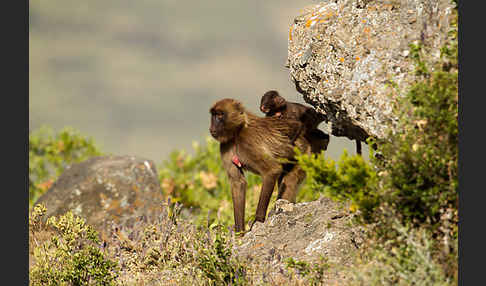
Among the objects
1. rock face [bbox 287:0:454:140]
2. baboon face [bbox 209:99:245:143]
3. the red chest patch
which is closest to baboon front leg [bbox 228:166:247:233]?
the red chest patch

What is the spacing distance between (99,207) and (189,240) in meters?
5.06

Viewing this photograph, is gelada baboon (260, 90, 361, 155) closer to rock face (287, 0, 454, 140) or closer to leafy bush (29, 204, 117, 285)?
rock face (287, 0, 454, 140)

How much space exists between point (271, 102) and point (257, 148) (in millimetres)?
660

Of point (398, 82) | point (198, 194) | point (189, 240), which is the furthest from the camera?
point (198, 194)

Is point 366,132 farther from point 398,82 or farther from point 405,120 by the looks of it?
point 405,120

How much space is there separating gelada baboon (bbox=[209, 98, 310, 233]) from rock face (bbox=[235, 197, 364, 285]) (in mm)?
369

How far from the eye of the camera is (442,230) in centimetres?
451

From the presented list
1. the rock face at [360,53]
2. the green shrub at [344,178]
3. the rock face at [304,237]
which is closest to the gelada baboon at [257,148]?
the rock face at [304,237]

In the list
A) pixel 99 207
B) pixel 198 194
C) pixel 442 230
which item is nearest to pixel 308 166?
pixel 442 230

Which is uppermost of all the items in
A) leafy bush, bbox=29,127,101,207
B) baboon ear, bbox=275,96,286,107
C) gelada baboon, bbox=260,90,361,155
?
baboon ear, bbox=275,96,286,107

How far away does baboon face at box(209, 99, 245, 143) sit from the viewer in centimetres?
750

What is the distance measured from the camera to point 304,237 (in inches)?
255

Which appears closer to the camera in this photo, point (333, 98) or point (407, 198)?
point (407, 198)

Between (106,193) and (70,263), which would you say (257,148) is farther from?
(106,193)
